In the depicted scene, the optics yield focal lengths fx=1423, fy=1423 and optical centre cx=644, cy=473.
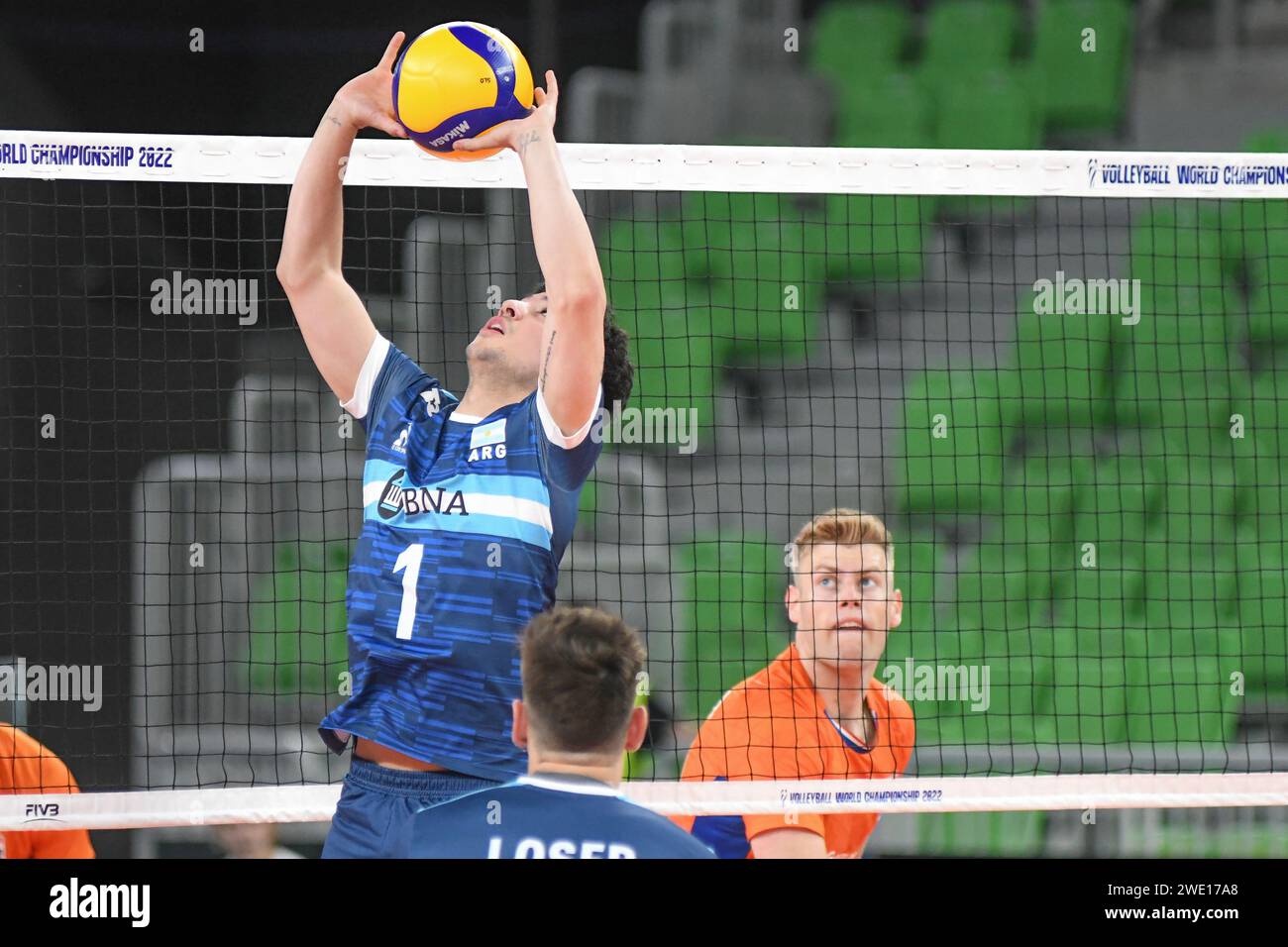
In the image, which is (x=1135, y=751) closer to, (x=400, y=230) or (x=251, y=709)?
(x=251, y=709)

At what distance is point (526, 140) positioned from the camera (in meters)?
4.23

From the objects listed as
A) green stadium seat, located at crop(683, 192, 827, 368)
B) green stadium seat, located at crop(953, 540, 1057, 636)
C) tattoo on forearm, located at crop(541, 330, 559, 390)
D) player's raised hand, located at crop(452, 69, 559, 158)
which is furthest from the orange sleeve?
green stadium seat, located at crop(683, 192, 827, 368)

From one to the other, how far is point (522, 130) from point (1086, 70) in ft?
24.2

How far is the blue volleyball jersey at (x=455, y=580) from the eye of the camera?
13.3 ft

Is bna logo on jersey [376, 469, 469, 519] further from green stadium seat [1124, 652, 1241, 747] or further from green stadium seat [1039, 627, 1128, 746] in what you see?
green stadium seat [1124, 652, 1241, 747]

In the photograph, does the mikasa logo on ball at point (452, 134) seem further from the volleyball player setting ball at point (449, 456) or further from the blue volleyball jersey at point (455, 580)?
the blue volleyball jersey at point (455, 580)

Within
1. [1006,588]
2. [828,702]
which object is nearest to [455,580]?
[828,702]

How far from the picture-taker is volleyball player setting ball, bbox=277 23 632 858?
405 cm

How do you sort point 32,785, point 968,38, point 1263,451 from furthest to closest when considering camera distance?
point 968,38, point 1263,451, point 32,785

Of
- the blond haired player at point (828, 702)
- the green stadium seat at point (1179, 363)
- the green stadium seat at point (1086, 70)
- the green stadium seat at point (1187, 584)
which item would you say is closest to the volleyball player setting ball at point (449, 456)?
the blond haired player at point (828, 702)

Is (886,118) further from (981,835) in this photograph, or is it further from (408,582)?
(408,582)

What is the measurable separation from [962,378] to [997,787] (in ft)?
15.7

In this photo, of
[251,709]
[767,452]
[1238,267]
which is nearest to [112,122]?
[251,709]

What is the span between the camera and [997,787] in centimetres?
504
